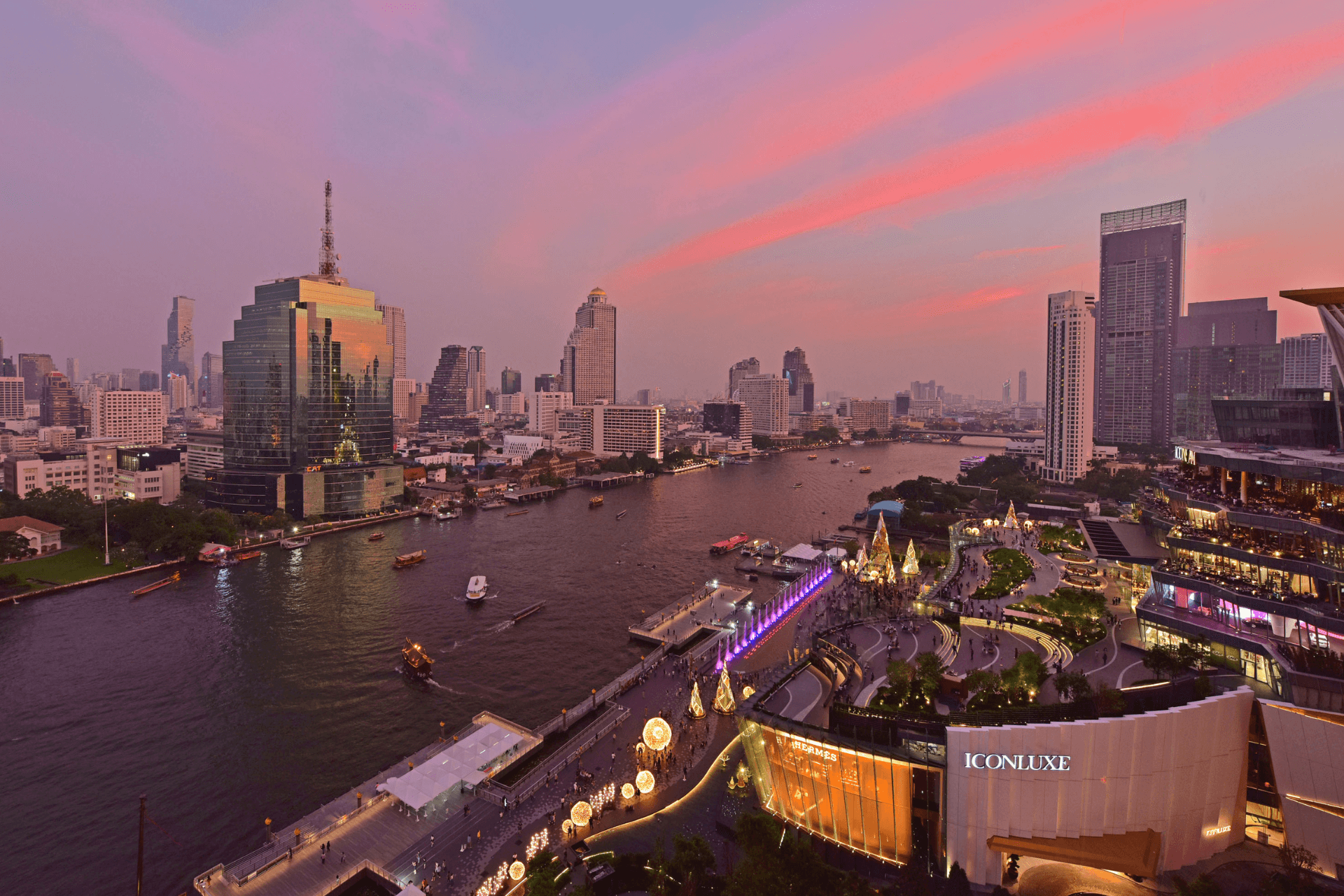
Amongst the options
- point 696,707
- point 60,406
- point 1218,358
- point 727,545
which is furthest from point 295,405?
point 1218,358

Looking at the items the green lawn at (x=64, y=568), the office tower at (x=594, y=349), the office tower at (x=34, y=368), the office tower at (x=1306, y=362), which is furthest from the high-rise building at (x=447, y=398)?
the office tower at (x=1306, y=362)

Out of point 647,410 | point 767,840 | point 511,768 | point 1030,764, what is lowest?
point 511,768

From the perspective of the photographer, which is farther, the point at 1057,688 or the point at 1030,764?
the point at 1057,688

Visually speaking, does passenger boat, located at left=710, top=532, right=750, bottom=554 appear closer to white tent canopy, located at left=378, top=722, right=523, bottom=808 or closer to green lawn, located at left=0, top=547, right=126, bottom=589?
white tent canopy, located at left=378, top=722, right=523, bottom=808

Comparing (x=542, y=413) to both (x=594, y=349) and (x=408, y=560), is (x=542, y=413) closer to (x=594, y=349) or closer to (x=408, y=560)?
(x=594, y=349)

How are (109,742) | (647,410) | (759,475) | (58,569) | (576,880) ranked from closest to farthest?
(576,880) → (109,742) → (58,569) → (759,475) → (647,410)

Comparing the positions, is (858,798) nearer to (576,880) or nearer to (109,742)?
(576,880)

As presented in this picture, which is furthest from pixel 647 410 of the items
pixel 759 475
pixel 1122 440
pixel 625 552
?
pixel 1122 440
